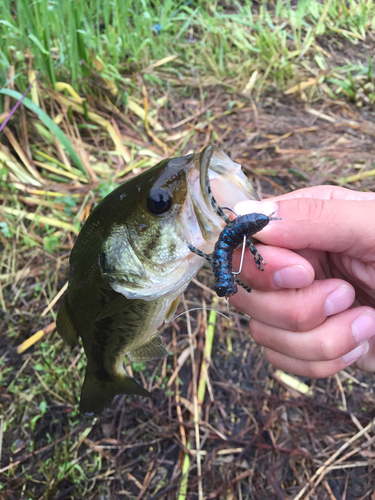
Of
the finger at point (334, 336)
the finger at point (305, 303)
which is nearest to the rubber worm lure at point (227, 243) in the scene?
the finger at point (305, 303)

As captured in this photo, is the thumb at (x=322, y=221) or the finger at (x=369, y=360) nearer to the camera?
the thumb at (x=322, y=221)

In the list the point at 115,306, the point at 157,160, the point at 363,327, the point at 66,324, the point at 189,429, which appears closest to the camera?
the point at 115,306

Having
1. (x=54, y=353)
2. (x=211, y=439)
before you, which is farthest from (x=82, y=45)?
(x=211, y=439)

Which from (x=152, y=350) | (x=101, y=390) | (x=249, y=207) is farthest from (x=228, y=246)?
(x=101, y=390)

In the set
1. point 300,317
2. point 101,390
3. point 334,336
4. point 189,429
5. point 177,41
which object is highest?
point 177,41

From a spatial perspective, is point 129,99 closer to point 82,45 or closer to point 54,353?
point 82,45

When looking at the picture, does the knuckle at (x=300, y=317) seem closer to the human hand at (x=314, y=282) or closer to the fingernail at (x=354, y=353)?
the human hand at (x=314, y=282)

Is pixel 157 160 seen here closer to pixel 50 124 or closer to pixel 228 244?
pixel 50 124
